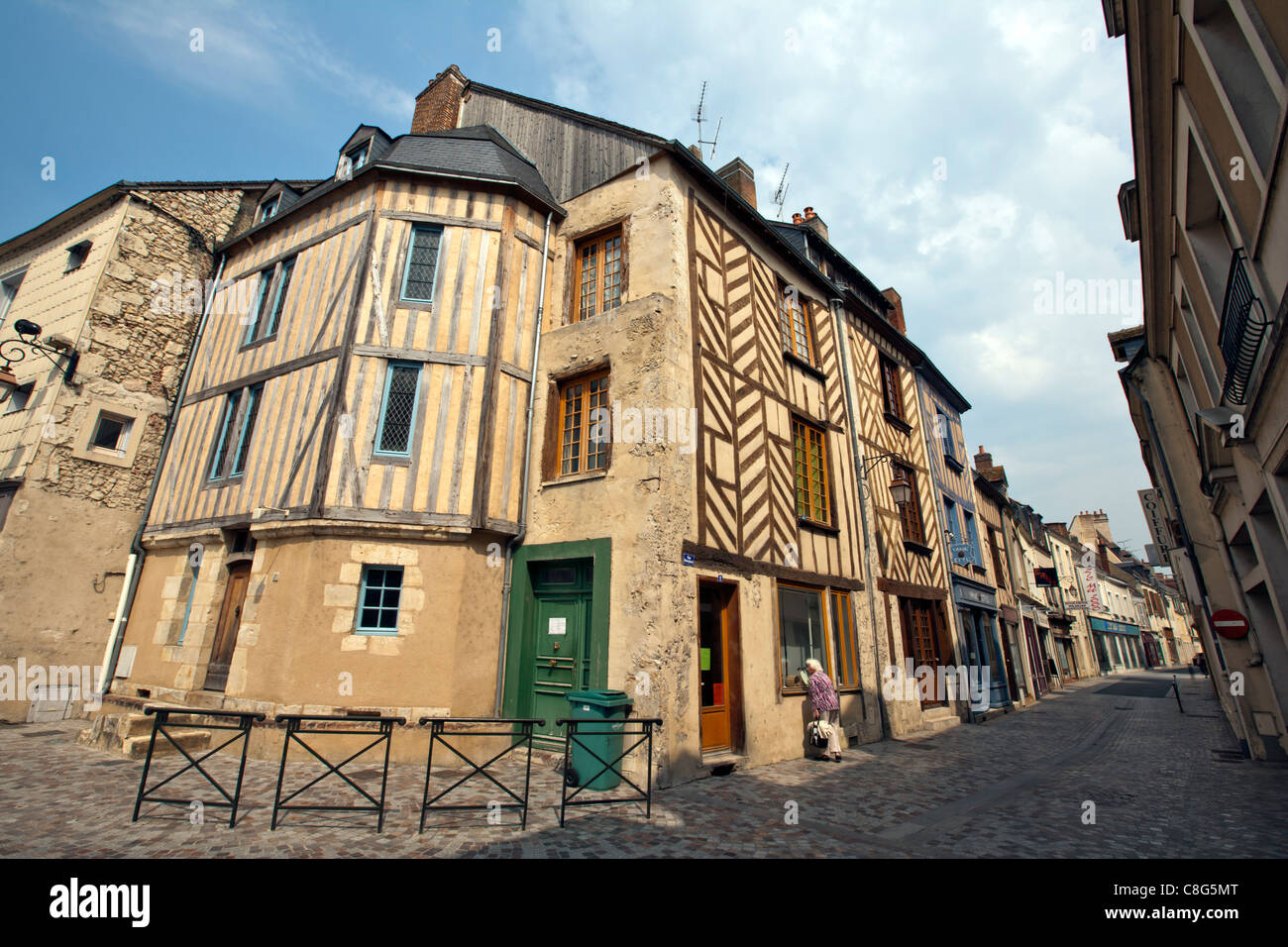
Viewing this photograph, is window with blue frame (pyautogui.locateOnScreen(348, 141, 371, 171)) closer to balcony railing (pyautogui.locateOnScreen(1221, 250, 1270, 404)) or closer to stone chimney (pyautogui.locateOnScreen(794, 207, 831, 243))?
stone chimney (pyautogui.locateOnScreen(794, 207, 831, 243))

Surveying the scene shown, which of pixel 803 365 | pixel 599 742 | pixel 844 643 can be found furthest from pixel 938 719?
pixel 599 742

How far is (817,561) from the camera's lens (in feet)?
29.3

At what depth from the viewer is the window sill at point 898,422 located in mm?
12469

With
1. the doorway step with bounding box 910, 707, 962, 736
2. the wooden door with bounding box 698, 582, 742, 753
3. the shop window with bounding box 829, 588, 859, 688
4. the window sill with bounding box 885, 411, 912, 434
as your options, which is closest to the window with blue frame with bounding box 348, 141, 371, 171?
the wooden door with bounding box 698, 582, 742, 753

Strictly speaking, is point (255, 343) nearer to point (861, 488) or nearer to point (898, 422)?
point (861, 488)

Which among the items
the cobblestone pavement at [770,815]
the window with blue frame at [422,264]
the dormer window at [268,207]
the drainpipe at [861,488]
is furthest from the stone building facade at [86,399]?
the drainpipe at [861,488]

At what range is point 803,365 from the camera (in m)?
9.89

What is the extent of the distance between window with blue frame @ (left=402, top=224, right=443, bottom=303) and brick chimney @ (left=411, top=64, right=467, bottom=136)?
15.0 feet

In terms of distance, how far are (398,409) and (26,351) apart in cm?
825

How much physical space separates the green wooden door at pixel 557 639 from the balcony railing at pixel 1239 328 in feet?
21.1

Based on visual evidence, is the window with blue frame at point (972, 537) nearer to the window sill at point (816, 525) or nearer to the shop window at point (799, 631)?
the window sill at point (816, 525)

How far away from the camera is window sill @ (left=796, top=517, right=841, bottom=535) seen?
8789 millimetres

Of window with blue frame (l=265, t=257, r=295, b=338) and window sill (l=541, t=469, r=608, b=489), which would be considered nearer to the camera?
window sill (l=541, t=469, r=608, b=489)
